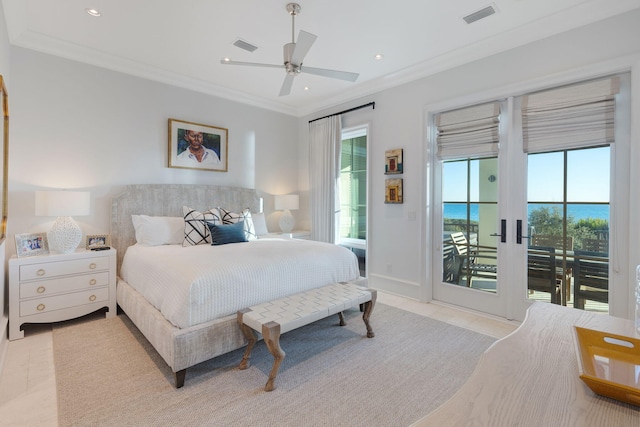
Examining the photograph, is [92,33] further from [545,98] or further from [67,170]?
[545,98]

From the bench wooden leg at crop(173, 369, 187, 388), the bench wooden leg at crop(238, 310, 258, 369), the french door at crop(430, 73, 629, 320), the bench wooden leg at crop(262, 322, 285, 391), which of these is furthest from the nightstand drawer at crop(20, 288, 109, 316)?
the french door at crop(430, 73, 629, 320)

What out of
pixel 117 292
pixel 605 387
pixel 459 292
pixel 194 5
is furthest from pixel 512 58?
pixel 117 292

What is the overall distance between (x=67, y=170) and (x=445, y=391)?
4050mm

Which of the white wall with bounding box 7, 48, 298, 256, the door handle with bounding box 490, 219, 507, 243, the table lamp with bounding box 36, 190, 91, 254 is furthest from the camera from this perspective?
the door handle with bounding box 490, 219, 507, 243

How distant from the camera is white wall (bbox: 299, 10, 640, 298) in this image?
8.54ft

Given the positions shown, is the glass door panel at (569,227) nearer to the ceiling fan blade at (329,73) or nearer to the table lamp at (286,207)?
the ceiling fan blade at (329,73)

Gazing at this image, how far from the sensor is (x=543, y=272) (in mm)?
2992

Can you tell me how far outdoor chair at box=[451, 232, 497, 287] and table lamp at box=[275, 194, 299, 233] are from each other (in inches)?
94.6

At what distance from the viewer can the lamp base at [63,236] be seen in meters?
2.95

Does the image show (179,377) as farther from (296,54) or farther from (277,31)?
(277,31)

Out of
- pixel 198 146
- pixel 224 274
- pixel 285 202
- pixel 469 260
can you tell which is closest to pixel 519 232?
pixel 469 260

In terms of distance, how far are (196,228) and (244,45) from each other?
2.02m

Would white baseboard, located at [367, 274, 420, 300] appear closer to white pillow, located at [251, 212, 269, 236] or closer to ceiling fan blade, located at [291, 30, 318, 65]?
white pillow, located at [251, 212, 269, 236]

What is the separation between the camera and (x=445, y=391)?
2027 millimetres
